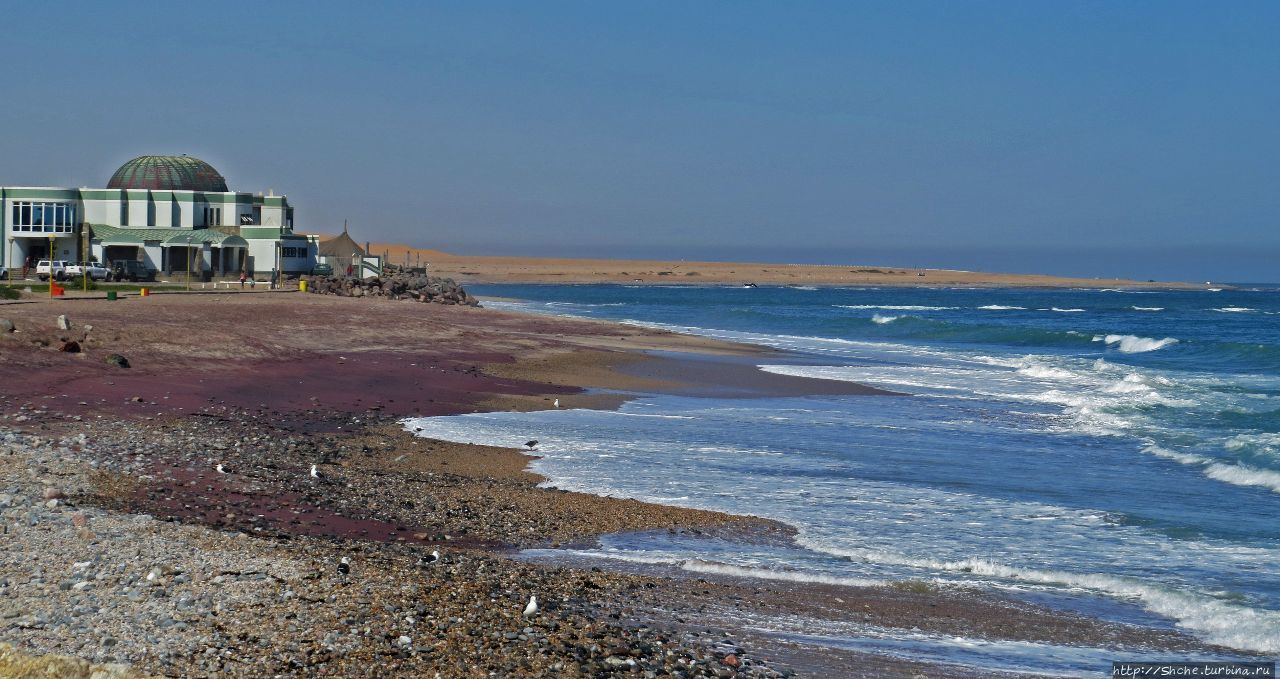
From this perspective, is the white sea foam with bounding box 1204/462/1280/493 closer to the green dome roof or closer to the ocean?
the ocean

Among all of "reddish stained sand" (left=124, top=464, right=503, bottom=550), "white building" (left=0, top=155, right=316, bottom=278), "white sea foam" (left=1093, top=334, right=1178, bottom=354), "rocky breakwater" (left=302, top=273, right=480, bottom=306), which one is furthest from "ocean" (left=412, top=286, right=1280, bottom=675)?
"white building" (left=0, top=155, right=316, bottom=278)

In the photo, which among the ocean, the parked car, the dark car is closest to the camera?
the ocean

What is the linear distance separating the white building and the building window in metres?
0.04

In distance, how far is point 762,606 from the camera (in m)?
9.08

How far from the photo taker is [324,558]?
8.88 meters

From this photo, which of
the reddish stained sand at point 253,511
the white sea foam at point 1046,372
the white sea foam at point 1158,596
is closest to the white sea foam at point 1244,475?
the white sea foam at point 1158,596

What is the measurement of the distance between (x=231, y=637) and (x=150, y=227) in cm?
5289

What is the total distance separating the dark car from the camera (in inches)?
1976

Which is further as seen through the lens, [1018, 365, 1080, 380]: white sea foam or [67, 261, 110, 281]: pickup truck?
[67, 261, 110, 281]: pickup truck

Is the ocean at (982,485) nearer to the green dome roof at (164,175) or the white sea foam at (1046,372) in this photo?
the white sea foam at (1046,372)

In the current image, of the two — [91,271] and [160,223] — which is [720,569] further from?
[160,223]

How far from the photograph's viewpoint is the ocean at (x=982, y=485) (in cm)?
988

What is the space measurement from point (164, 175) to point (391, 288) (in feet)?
44.5

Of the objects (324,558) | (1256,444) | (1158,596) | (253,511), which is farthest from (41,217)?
(1158,596)
